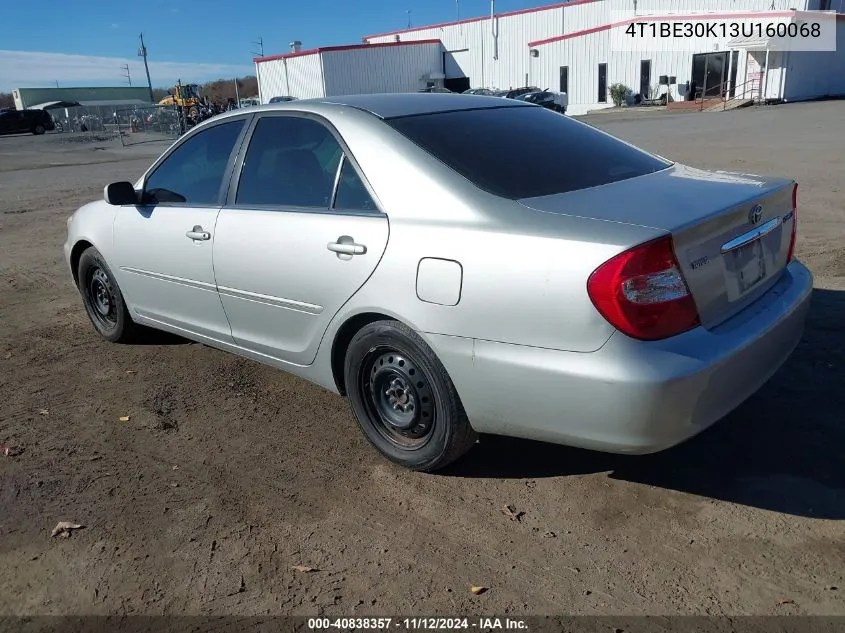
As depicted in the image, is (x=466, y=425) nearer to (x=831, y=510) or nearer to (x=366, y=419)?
(x=366, y=419)

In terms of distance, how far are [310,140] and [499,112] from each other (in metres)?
1.03

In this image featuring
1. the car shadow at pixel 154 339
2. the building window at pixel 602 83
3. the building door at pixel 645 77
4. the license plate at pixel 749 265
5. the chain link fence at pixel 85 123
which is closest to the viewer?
the license plate at pixel 749 265

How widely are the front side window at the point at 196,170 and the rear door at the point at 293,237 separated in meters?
0.21

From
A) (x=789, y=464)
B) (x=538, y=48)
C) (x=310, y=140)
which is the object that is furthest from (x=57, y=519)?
(x=538, y=48)

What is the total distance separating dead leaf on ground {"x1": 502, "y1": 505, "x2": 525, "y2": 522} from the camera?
2971mm

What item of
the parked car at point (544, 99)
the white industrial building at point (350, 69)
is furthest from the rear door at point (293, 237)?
the white industrial building at point (350, 69)

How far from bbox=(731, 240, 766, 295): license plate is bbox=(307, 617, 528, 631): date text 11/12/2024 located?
159 centimetres

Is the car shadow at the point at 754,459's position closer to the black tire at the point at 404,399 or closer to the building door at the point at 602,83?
the black tire at the point at 404,399

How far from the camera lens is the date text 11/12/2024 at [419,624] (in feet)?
7.86

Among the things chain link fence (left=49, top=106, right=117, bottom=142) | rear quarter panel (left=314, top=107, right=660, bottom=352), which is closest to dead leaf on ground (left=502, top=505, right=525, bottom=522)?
rear quarter panel (left=314, top=107, right=660, bottom=352)

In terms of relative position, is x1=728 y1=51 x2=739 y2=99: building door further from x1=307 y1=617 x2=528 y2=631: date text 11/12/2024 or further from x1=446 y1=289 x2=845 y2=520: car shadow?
x1=307 y1=617 x2=528 y2=631: date text 11/12/2024

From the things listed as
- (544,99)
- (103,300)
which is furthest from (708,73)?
(103,300)

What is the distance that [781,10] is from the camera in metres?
37.3

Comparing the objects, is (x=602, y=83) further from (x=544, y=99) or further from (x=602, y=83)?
(x=544, y=99)
